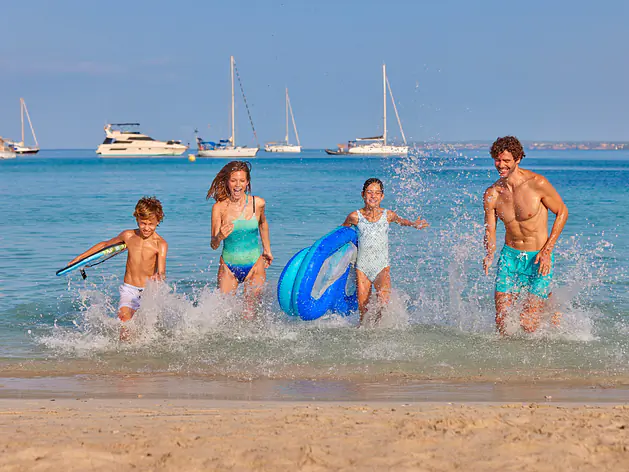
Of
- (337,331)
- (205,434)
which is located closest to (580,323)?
(337,331)

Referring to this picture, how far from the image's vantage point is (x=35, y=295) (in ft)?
31.3

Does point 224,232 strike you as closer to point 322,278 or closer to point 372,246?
point 322,278

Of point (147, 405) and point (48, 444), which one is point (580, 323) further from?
point (48, 444)

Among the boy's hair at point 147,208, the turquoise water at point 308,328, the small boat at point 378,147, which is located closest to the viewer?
the turquoise water at point 308,328

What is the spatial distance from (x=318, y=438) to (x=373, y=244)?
141 inches

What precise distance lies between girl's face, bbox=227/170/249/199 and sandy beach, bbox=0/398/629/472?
2.76 m

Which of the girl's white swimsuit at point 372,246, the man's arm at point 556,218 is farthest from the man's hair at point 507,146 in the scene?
the girl's white swimsuit at point 372,246

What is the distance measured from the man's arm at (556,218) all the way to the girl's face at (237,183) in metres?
2.51

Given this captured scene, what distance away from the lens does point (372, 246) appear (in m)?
7.37

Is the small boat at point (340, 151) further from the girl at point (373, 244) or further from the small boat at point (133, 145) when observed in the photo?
the girl at point (373, 244)

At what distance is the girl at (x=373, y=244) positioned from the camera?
7.36 m

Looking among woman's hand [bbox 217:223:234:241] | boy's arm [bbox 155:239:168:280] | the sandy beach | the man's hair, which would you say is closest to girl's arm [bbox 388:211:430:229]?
the man's hair

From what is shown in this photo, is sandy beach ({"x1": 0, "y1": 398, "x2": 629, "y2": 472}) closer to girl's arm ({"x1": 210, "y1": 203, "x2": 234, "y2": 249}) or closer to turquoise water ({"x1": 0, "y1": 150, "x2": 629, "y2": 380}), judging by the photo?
turquoise water ({"x1": 0, "y1": 150, "x2": 629, "y2": 380})

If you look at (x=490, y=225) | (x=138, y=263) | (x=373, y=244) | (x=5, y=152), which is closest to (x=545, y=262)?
(x=490, y=225)
